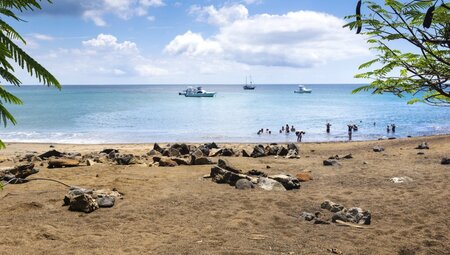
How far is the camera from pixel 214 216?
1123 centimetres

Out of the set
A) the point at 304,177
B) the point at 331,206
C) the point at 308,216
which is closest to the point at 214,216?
the point at 308,216

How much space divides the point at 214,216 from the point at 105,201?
334cm

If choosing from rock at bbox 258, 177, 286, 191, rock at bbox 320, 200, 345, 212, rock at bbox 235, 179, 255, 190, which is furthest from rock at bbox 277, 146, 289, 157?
rock at bbox 320, 200, 345, 212

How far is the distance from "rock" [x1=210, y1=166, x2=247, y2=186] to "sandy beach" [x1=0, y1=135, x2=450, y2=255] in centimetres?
31

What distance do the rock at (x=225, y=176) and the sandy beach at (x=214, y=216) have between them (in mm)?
306

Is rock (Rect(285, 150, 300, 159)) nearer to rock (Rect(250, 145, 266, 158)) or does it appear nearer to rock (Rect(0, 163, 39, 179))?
rock (Rect(250, 145, 266, 158))

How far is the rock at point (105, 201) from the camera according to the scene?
11695mm

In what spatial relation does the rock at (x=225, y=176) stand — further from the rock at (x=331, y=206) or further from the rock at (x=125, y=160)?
the rock at (x=125, y=160)

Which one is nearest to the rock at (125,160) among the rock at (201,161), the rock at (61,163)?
the rock at (61,163)

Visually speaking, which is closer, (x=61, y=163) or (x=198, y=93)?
(x=61, y=163)

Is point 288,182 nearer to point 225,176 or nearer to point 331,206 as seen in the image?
point 225,176

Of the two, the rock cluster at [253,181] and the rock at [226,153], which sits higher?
the rock cluster at [253,181]

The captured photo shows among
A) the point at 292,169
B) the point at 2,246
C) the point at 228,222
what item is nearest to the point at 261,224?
the point at 228,222

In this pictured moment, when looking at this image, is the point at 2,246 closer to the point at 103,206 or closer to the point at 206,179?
the point at 103,206
